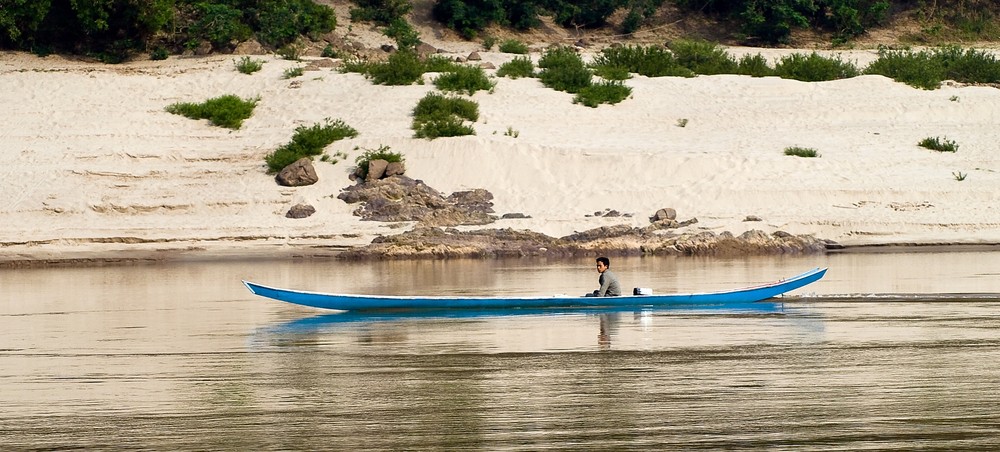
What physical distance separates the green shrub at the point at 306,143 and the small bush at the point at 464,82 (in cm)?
320

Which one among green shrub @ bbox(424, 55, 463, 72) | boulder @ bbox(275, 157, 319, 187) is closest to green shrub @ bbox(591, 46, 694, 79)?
green shrub @ bbox(424, 55, 463, 72)

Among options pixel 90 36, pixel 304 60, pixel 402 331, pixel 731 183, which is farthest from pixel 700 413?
pixel 90 36

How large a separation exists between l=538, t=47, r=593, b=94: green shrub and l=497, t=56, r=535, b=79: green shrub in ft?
1.03

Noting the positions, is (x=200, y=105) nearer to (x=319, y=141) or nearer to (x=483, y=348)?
(x=319, y=141)

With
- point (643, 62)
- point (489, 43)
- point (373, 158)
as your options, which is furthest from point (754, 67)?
point (373, 158)

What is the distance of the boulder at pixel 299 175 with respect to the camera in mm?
31516

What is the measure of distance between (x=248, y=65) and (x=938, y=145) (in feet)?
56.3

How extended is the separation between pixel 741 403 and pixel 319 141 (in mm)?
23135

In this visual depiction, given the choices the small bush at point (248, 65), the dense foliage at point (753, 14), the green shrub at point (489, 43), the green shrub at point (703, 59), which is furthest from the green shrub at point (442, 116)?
the dense foliage at point (753, 14)

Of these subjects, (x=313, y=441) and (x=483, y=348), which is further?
(x=483, y=348)

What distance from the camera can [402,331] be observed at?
16.3 m

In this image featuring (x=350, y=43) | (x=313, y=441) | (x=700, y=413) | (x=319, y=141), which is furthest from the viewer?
(x=350, y=43)

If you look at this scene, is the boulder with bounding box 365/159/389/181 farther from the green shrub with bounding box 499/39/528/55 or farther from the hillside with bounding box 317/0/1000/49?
the hillside with bounding box 317/0/1000/49

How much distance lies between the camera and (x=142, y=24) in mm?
39375
